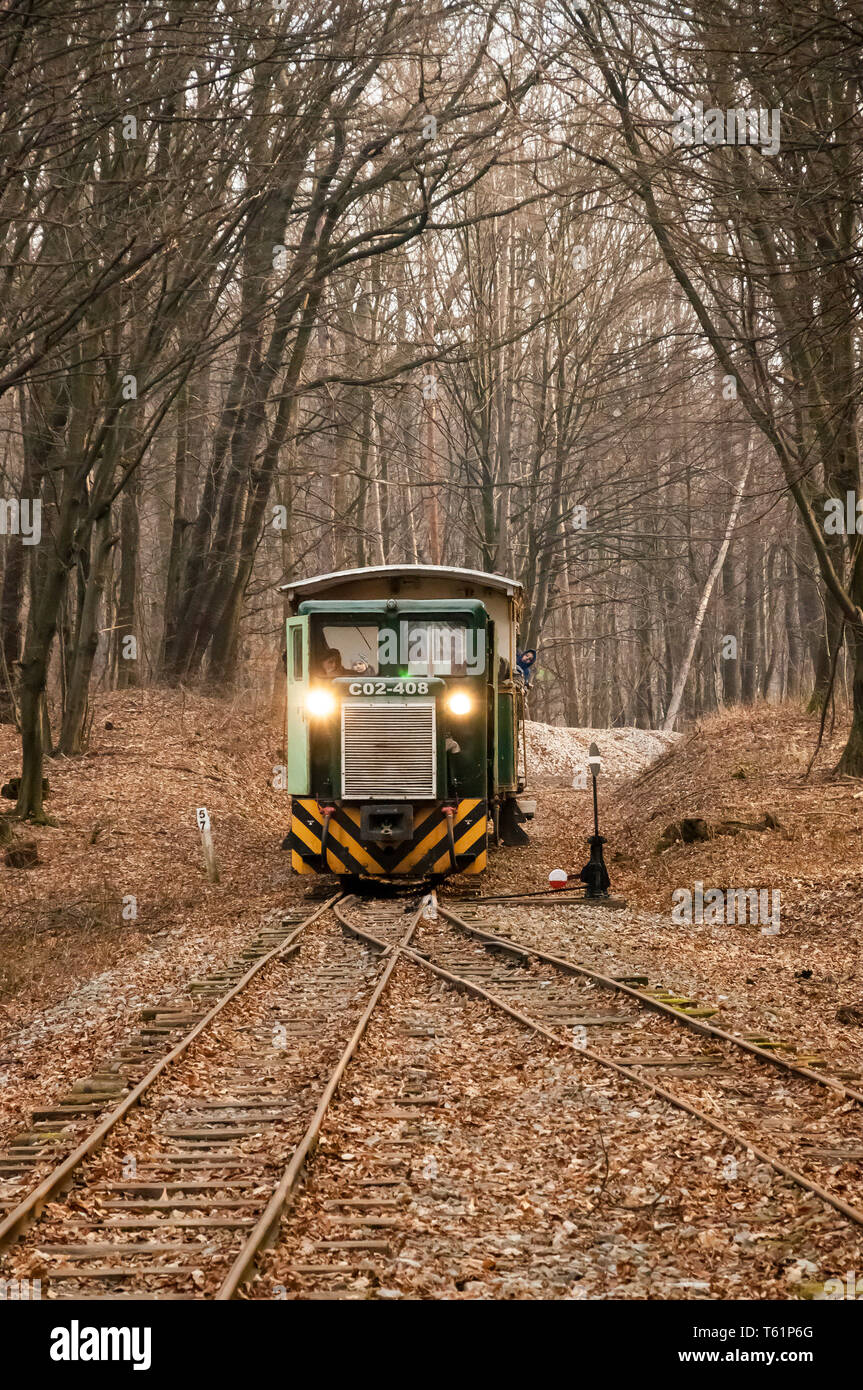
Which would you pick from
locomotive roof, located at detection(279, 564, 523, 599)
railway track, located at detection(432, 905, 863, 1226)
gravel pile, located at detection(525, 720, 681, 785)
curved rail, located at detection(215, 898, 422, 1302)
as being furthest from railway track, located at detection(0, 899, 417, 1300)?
gravel pile, located at detection(525, 720, 681, 785)

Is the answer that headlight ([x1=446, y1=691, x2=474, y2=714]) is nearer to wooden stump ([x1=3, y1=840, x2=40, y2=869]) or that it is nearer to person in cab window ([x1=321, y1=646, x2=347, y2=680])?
person in cab window ([x1=321, y1=646, x2=347, y2=680])

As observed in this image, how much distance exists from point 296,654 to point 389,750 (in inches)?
63.8

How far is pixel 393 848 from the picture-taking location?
52.3 feet

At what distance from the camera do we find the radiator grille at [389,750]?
51.8 ft

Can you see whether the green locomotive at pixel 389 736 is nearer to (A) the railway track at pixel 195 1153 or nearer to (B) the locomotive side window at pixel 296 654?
(B) the locomotive side window at pixel 296 654

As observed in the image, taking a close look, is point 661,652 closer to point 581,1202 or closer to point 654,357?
point 654,357

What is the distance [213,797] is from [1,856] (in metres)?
6.60

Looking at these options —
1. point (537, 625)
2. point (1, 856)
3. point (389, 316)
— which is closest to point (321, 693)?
point (1, 856)

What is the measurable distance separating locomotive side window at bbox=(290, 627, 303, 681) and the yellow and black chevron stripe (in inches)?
56.0

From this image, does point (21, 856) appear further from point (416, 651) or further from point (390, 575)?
point (390, 575)

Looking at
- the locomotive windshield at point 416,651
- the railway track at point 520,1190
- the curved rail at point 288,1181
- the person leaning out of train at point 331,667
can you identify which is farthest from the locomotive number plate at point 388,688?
the railway track at point 520,1190

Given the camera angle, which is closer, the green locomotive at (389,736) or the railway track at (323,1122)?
the railway track at (323,1122)

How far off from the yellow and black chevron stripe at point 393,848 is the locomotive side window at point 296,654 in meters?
1.42

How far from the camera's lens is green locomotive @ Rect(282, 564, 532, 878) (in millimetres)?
15828
